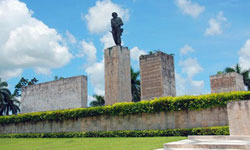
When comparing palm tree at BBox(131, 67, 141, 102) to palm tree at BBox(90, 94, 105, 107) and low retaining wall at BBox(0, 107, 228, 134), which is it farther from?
low retaining wall at BBox(0, 107, 228, 134)

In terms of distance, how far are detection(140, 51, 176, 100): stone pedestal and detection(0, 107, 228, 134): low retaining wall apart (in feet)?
10.9

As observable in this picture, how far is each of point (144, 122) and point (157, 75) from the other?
13.1ft

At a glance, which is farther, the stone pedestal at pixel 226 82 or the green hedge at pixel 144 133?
the stone pedestal at pixel 226 82

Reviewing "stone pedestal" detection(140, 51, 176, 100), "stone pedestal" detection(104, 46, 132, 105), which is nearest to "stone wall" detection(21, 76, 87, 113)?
"stone pedestal" detection(140, 51, 176, 100)

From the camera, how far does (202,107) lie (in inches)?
441

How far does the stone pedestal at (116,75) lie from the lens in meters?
13.3

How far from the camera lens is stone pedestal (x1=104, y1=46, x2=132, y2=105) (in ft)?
43.7

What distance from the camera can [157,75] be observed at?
1570 cm

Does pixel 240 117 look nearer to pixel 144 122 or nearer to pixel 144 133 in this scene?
pixel 144 133

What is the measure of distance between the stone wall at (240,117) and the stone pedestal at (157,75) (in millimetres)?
7339

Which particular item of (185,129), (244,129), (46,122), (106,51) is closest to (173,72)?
(106,51)

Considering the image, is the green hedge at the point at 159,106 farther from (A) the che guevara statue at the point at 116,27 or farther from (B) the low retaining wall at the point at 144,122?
(A) the che guevara statue at the point at 116,27

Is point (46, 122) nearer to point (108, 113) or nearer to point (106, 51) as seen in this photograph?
point (108, 113)

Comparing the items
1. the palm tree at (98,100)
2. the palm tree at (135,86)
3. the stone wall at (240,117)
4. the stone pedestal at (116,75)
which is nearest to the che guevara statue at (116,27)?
the stone pedestal at (116,75)
